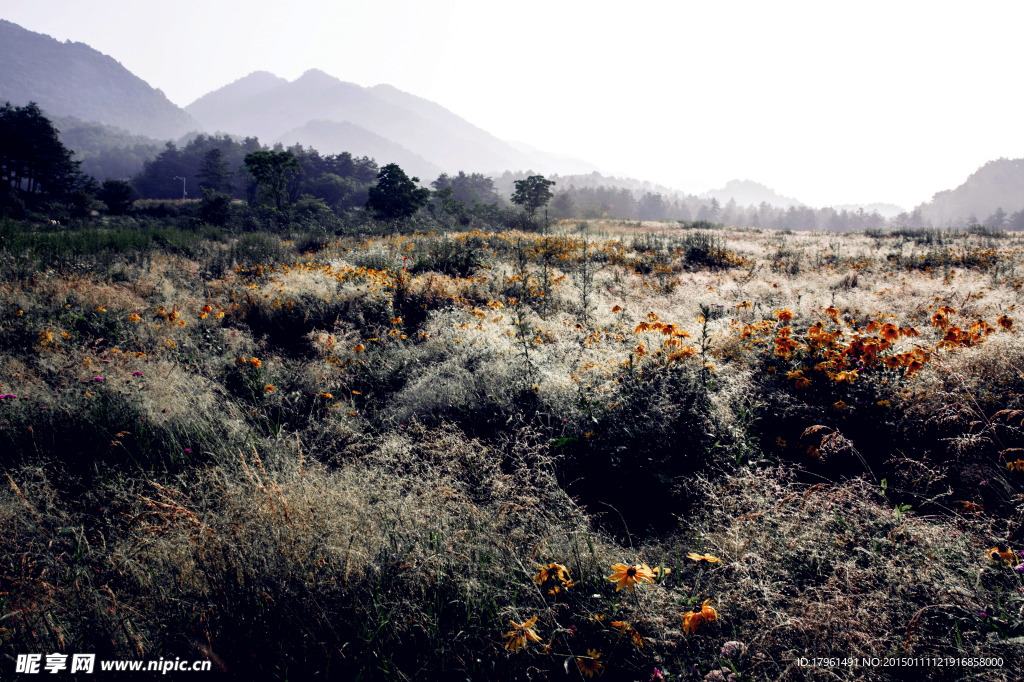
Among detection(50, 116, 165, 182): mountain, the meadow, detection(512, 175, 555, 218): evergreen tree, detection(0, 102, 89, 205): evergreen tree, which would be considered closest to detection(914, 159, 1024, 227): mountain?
detection(512, 175, 555, 218): evergreen tree

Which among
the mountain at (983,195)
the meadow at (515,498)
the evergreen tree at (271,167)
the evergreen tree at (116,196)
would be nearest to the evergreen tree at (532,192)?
the evergreen tree at (271,167)

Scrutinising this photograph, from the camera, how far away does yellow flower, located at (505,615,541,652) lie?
1.45 metres

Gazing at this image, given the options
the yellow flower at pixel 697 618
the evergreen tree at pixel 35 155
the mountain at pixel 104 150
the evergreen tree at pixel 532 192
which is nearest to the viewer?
the yellow flower at pixel 697 618

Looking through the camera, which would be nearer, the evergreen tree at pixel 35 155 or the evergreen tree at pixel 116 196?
the evergreen tree at pixel 35 155

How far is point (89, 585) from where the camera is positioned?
1815 millimetres

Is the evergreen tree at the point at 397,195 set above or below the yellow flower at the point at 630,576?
above

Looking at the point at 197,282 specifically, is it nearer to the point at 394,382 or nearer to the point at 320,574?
the point at 394,382

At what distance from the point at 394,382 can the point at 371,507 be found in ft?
6.36

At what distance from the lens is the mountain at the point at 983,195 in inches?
4862

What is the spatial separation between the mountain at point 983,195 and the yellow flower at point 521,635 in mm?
178396
